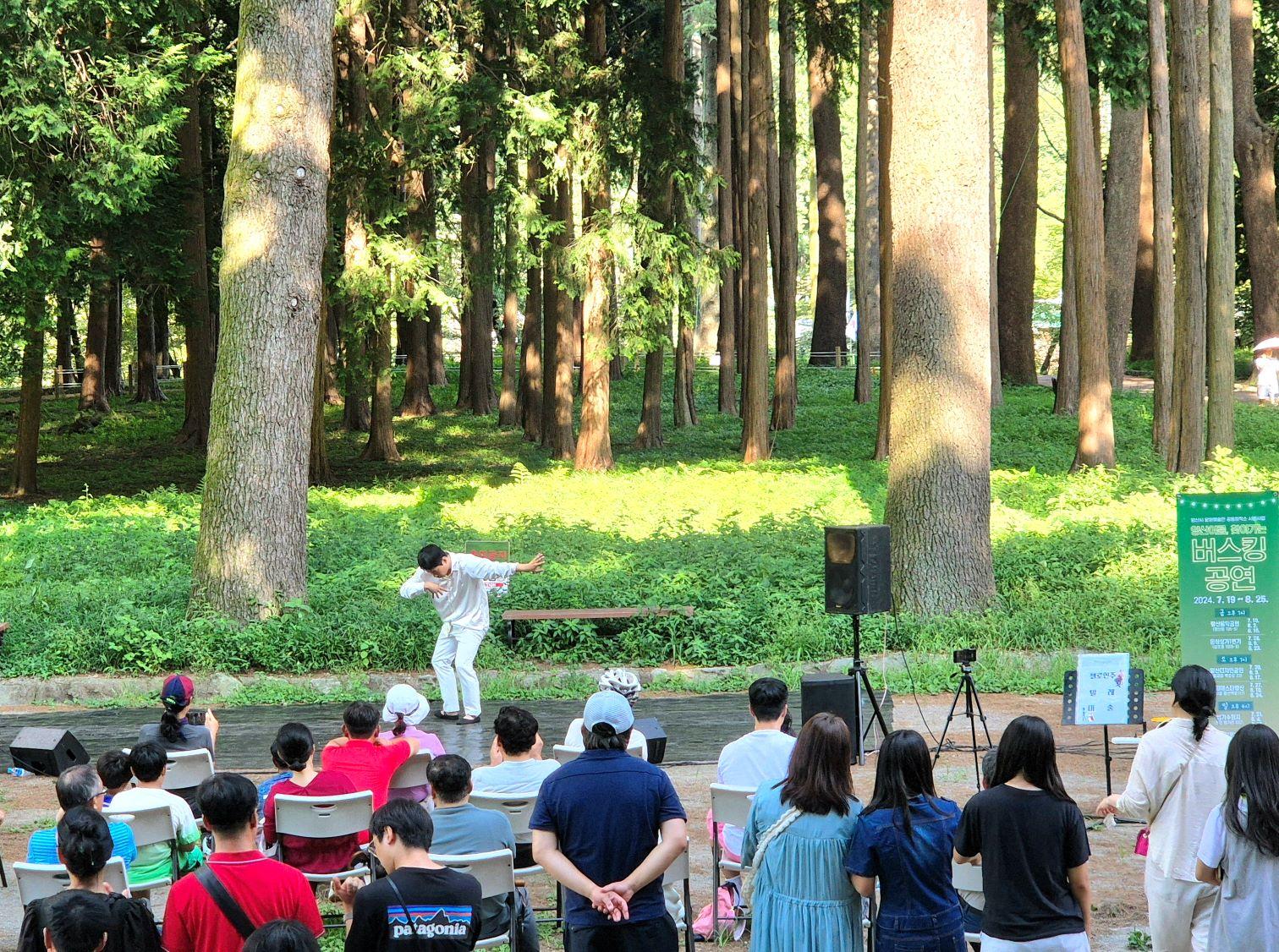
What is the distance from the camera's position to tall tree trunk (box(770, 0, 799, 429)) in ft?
97.9

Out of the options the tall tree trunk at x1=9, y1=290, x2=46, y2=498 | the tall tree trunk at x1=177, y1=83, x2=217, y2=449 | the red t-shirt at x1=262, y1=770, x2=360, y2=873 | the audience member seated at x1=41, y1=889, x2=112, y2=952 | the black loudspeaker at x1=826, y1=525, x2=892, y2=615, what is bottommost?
the red t-shirt at x1=262, y1=770, x2=360, y2=873

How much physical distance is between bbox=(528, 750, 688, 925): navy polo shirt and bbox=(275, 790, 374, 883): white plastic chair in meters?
1.87

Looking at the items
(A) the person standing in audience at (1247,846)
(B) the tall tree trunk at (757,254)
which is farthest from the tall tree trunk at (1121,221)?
(A) the person standing in audience at (1247,846)

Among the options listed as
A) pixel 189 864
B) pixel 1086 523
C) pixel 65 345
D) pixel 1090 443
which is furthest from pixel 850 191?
pixel 189 864

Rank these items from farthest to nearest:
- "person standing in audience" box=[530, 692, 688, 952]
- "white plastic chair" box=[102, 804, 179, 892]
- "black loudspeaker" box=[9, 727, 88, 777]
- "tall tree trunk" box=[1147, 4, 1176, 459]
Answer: "tall tree trunk" box=[1147, 4, 1176, 459] < "black loudspeaker" box=[9, 727, 88, 777] < "white plastic chair" box=[102, 804, 179, 892] < "person standing in audience" box=[530, 692, 688, 952]

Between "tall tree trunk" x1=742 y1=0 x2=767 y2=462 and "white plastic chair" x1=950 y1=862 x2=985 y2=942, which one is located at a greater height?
"tall tree trunk" x1=742 y1=0 x2=767 y2=462

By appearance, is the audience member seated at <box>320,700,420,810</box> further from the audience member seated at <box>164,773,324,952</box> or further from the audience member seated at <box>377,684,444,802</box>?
the audience member seated at <box>164,773,324,952</box>

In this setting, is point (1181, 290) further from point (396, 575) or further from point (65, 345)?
point (65, 345)

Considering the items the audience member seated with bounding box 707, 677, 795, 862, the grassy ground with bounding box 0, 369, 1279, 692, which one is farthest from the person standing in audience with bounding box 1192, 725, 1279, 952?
the grassy ground with bounding box 0, 369, 1279, 692

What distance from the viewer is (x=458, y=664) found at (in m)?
11.6

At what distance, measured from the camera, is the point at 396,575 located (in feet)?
51.1

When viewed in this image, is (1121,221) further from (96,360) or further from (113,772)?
(113,772)

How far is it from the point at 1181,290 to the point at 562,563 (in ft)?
35.2

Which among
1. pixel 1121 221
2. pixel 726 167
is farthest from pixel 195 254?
pixel 1121 221
